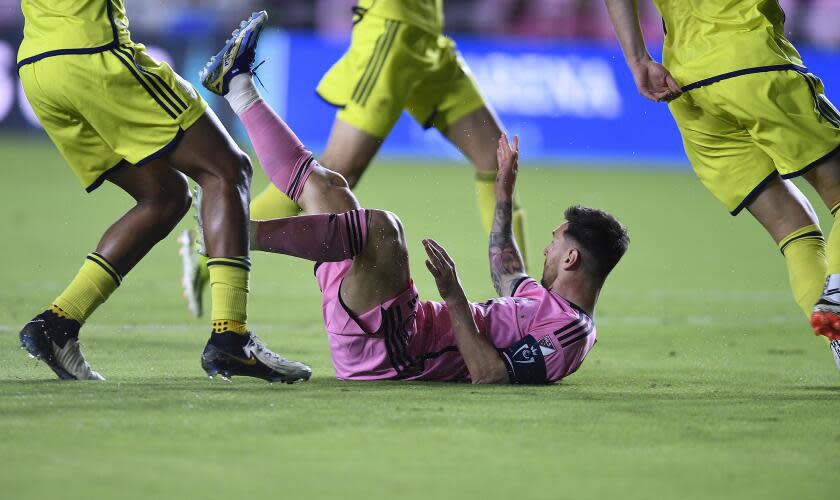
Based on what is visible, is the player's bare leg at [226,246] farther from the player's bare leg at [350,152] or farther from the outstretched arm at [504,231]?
the player's bare leg at [350,152]

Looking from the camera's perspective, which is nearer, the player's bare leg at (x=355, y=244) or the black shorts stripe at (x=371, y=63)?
the player's bare leg at (x=355, y=244)

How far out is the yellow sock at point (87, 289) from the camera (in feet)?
15.7

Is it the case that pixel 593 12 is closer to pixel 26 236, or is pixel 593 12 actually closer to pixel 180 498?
pixel 26 236

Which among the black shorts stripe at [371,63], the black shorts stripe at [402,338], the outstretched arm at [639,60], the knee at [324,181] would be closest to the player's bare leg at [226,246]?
the black shorts stripe at [402,338]

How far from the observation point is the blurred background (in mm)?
18828

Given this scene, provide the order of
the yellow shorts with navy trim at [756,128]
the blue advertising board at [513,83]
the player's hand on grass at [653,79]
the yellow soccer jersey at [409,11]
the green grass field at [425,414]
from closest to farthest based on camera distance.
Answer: the green grass field at [425,414]
the yellow shorts with navy trim at [756,128]
the player's hand on grass at [653,79]
the yellow soccer jersey at [409,11]
the blue advertising board at [513,83]

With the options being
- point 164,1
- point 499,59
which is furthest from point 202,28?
point 499,59

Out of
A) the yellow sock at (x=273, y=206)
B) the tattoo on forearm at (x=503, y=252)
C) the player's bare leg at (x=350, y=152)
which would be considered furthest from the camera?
the player's bare leg at (x=350, y=152)

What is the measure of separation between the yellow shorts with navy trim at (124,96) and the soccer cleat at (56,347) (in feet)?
2.18

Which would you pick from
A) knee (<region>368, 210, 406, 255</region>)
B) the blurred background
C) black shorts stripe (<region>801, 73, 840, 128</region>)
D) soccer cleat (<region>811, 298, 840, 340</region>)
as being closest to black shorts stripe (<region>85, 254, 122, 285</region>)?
knee (<region>368, 210, 406, 255</region>)

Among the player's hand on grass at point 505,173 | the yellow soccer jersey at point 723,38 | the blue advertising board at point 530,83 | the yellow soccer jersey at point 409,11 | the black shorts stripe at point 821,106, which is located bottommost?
the player's hand on grass at point 505,173

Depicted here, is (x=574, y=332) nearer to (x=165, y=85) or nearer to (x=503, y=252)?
(x=503, y=252)

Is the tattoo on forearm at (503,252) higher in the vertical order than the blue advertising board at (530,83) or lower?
lower

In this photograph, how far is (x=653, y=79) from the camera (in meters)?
4.98
